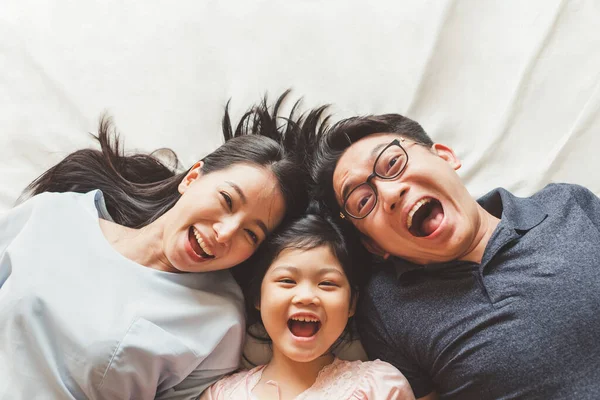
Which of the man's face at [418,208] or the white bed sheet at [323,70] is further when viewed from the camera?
the white bed sheet at [323,70]

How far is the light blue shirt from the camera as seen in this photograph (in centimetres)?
113

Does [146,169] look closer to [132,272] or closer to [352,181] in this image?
[132,272]

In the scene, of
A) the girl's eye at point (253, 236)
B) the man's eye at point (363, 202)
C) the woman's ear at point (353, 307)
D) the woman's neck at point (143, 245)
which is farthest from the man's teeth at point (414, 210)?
the woman's neck at point (143, 245)

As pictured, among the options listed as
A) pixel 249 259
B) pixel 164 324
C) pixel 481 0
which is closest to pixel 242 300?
pixel 249 259

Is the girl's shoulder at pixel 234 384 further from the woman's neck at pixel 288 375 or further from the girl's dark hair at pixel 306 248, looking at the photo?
the girl's dark hair at pixel 306 248

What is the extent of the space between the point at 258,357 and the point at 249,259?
0.24m

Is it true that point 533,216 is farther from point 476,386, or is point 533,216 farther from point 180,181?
point 180,181

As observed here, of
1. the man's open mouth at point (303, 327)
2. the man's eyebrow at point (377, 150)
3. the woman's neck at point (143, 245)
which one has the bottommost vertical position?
the woman's neck at point (143, 245)

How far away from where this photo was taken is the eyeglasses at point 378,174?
1.23 metres

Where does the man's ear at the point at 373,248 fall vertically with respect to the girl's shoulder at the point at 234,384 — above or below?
above

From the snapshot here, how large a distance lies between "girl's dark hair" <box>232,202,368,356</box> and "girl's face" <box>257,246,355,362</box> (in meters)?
0.03

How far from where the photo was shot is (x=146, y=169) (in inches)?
59.2

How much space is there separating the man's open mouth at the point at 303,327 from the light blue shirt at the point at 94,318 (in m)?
0.15

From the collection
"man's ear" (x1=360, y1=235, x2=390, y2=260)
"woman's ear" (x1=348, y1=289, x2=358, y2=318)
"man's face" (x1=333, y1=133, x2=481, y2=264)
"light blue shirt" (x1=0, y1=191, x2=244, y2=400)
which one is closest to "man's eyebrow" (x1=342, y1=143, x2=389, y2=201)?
"man's face" (x1=333, y1=133, x2=481, y2=264)
